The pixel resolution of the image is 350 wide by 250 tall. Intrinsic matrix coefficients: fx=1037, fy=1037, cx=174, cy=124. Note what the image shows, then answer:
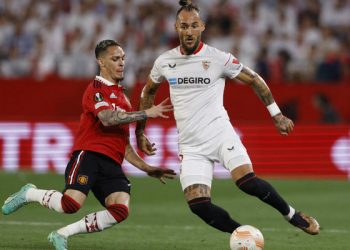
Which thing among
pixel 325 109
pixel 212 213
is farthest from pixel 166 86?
pixel 212 213

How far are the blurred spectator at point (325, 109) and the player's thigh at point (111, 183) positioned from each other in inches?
403

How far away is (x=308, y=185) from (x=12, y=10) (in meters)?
8.27

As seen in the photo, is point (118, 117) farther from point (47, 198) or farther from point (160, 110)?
point (47, 198)

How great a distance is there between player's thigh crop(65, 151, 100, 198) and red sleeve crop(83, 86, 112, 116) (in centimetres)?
43

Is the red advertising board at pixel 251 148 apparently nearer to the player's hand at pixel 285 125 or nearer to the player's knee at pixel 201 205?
the player's hand at pixel 285 125

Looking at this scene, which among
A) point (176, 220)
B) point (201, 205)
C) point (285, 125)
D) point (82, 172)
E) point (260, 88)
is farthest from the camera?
point (176, 220)

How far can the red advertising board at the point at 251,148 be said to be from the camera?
60.1 feet

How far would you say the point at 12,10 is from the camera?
874 inches

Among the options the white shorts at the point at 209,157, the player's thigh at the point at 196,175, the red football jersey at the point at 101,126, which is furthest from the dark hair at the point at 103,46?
the player's thigh at the point at 196,175

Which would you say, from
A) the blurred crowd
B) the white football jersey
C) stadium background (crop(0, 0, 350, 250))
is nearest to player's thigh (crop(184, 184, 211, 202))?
the white football jersey

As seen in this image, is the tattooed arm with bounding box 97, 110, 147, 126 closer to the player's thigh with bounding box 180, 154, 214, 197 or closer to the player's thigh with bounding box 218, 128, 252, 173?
the player's thigh with bounding box 180, 154, 214, 197

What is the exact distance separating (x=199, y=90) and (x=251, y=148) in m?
8.91

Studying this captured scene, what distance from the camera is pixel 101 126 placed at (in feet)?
32.6

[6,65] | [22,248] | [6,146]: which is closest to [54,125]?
[6,146]
